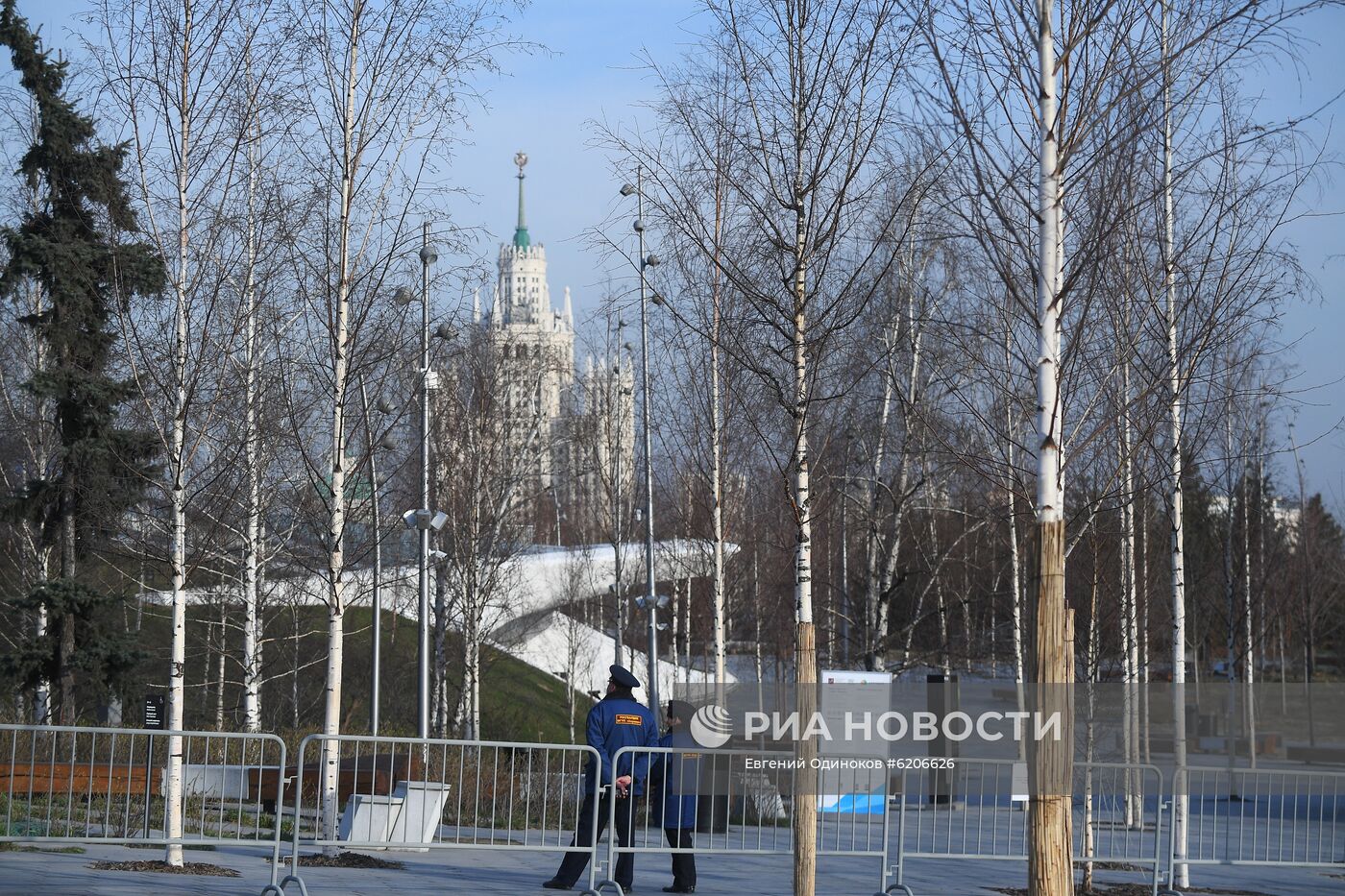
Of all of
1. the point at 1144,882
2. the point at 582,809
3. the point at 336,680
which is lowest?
the point at 1144,882

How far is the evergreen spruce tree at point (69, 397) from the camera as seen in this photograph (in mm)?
17297

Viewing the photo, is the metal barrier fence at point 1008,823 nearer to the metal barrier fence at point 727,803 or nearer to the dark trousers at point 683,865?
the metal barrier fence at point 727,803

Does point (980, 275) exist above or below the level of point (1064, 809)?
above

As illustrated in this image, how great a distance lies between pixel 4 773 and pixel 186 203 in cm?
708

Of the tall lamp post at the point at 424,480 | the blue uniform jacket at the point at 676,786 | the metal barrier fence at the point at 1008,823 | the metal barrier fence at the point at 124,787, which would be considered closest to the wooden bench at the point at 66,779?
the metal barrier fence at the point at 124,787

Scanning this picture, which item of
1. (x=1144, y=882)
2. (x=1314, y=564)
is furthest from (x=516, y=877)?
(x=1314, y=564)

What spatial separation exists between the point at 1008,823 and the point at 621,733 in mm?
4920

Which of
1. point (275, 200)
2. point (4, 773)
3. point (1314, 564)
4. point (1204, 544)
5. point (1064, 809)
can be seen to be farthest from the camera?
point (1204, 544)

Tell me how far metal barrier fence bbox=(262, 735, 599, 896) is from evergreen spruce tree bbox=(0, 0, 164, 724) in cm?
488

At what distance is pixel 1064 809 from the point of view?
21.4 feet

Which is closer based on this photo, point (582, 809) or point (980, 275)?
point (582, 809)

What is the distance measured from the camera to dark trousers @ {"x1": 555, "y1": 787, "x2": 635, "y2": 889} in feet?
33.4

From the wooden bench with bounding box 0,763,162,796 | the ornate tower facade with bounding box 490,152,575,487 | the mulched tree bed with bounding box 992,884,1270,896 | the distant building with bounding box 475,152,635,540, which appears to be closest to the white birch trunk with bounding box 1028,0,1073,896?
the mulched tree bed with bounding box 992,884,1270,896

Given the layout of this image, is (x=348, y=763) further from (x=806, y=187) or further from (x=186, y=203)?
(x=806, y=187)
